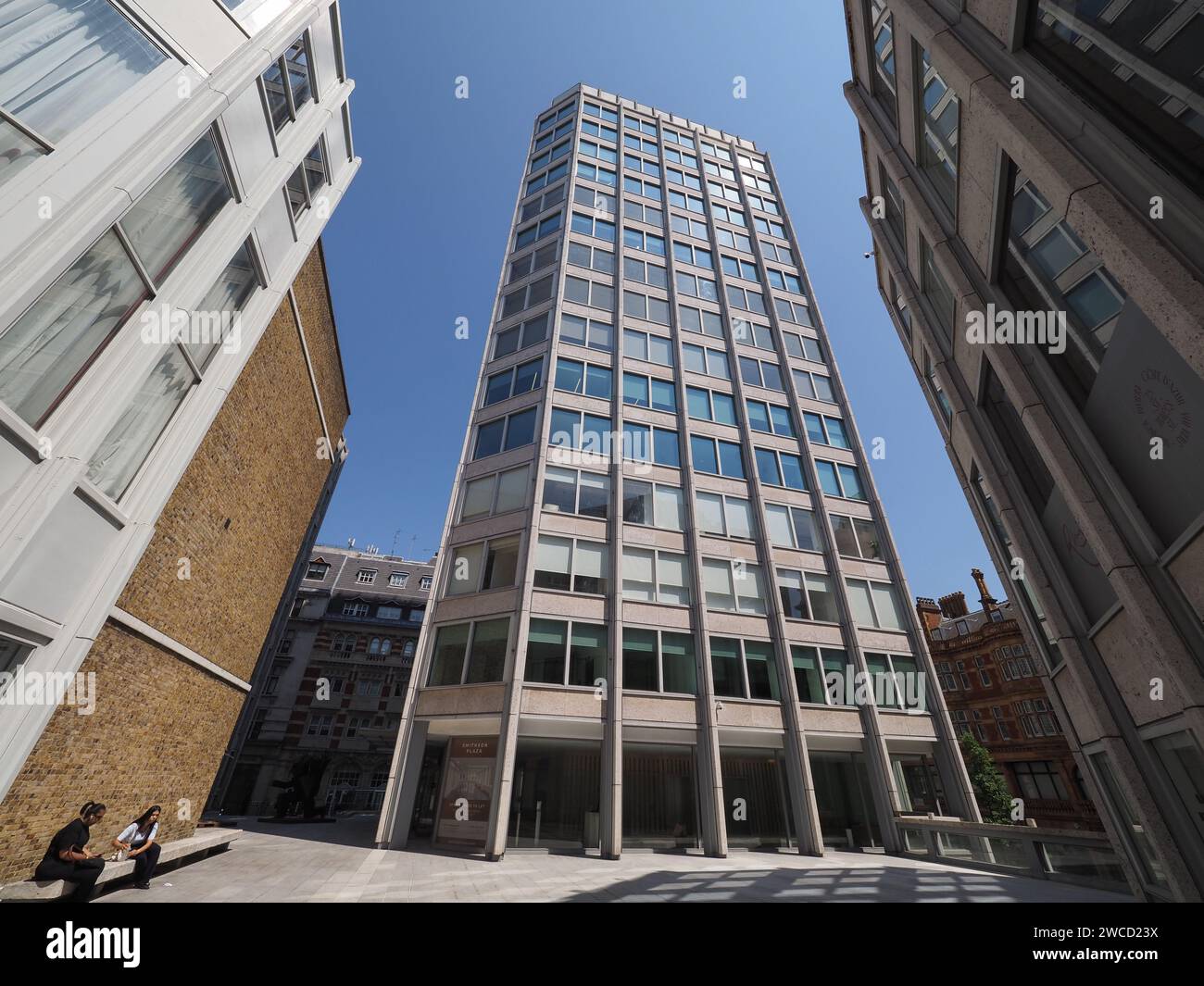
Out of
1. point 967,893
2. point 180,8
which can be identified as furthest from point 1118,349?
point 180,8

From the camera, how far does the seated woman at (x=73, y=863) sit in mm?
6777

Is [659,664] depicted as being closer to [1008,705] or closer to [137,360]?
[137,360]

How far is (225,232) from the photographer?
9.14m

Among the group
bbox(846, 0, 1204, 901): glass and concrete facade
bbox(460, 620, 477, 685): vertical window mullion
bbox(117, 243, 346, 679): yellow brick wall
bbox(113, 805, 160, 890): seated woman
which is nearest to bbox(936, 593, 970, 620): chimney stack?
bbox(846, 0, 1204, 901): glass and concrete facade

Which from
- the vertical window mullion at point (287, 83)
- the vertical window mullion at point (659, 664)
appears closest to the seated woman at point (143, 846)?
the vertical window mullion at point (659, 664)

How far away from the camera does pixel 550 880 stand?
439 inches

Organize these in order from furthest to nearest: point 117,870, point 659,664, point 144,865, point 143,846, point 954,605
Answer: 1. point 954,605
2. point 659,664
3. point 143,846
4. point 144,865
5. point 117,870

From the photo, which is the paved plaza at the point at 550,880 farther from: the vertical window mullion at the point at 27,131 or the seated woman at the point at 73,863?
the vertical window mullion at the point at 27,131

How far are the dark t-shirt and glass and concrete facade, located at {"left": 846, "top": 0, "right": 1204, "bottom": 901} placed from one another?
1375 cm

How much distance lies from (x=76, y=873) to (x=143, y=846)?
76.8 inches

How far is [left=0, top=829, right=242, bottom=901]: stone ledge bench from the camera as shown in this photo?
6469 millimetres

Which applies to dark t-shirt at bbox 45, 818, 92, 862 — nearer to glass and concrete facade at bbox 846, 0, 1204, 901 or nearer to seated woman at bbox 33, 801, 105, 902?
seated woman at bbox 33, 801, 105, 902

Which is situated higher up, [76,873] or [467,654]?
[467,654]

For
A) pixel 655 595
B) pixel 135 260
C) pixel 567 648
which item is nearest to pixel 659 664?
pixel 655 595
